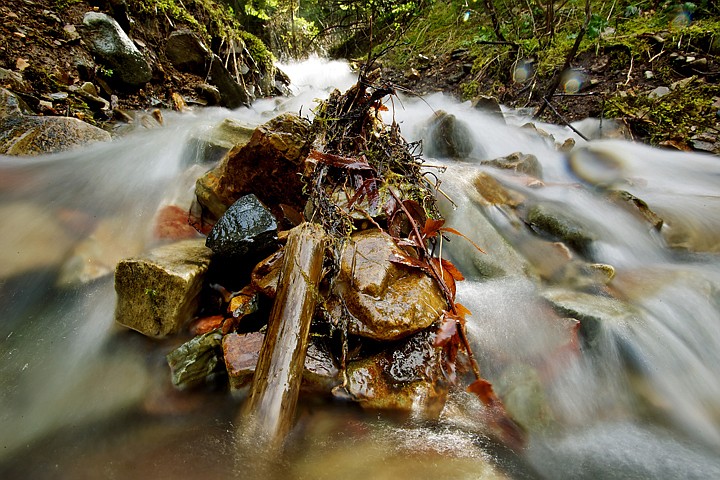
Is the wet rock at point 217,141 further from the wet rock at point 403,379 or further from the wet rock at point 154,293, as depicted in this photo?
the wet rock at point 403,379

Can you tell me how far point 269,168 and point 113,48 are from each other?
4.17m

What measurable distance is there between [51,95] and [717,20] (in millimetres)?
9844

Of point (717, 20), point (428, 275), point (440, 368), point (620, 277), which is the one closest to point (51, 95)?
point (428, 275)

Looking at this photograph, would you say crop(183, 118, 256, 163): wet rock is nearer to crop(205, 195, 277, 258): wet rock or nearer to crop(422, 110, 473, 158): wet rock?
crop(205, 195, 277, 258): wet rock

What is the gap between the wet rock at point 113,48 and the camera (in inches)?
183

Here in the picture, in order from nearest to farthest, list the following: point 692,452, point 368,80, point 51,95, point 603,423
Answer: point 692,452 → point 603,423 → point 368,80 → point 51,95

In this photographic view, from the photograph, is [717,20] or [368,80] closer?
[368,80]

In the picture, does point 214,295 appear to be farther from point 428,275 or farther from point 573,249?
point 573,249

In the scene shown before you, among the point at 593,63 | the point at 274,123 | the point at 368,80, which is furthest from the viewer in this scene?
the point at 593,63

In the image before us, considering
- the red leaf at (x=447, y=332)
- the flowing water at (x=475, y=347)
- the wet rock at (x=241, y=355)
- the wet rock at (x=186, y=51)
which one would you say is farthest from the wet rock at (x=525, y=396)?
the wet rock at (x=186, y=51)

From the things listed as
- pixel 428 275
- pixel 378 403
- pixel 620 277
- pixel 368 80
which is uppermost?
pixel 368 80

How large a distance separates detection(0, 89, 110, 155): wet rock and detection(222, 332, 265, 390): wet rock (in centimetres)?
311

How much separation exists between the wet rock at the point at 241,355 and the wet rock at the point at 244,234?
2.01ft

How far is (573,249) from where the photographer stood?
284cm
